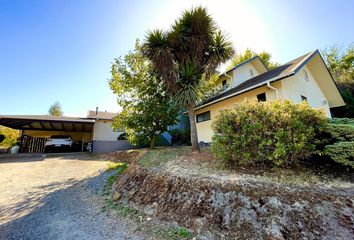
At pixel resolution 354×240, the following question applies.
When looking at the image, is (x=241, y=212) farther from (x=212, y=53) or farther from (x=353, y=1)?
(x=353, y=1)

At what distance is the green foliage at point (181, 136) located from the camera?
14617mm

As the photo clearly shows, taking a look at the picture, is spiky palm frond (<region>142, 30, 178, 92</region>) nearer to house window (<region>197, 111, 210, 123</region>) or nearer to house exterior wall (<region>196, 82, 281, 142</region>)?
house exterior wall (<region>196, 82, 281, 142</region>)

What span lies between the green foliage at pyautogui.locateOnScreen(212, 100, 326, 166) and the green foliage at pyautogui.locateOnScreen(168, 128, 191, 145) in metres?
9.33

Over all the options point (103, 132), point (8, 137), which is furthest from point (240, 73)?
point (8, 137)

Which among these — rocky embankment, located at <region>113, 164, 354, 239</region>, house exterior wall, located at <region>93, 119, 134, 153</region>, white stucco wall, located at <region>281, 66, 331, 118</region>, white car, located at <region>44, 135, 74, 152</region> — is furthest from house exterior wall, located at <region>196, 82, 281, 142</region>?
white car, located at <region>44, 135, 74, 152</region>

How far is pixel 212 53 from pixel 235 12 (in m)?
2.35

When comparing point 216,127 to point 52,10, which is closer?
point 216,127

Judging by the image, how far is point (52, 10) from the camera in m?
7.34

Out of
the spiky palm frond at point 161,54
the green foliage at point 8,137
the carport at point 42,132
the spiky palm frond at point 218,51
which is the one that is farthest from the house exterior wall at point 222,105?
the green foliage at point 8,137

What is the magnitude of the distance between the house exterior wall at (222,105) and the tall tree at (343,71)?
11667 millimetres

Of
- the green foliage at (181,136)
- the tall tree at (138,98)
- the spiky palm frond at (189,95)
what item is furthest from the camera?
the green foliage at (181,136)

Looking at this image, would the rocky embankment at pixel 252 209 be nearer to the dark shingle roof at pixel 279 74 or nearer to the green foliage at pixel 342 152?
the green foliage at pixel 342 152

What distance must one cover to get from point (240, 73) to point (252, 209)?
12095 mm

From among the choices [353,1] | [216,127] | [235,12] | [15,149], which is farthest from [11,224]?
[15,149]
